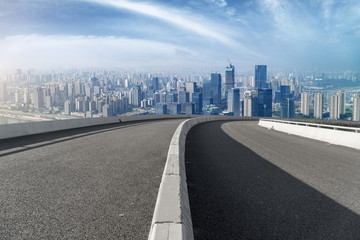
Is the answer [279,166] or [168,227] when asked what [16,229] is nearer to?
[168,227]

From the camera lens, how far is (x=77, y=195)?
537 cm

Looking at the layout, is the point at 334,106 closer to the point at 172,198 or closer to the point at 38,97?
the point at 38,97

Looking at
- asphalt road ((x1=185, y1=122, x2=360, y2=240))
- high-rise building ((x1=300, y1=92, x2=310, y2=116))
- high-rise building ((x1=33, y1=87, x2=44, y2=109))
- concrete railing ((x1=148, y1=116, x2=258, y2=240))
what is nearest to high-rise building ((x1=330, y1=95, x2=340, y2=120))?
high-rise building ((x1=300, y1=92, x2=310, y2=116))

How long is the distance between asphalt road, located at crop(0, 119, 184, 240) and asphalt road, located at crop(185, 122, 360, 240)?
3.35ft

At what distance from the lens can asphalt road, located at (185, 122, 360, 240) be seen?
4031 millimetres

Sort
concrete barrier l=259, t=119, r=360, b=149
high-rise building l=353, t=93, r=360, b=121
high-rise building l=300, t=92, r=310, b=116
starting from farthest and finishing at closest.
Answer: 1. high-rise building l=300, t=92, r=310, b=116
2. high-rise building l=353, t=93, r=360, b=121
3. concrete barrier l=259, t=119, r=360, b=149

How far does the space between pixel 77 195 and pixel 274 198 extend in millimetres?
3884

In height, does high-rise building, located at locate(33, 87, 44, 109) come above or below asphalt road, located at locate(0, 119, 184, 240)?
above

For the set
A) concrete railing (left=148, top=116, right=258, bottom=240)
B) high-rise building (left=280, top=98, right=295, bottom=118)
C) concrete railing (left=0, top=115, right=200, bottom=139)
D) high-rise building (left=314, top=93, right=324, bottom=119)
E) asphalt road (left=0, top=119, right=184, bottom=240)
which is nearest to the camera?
concrete railing (left=148, top=116, right=258, bottom=240)

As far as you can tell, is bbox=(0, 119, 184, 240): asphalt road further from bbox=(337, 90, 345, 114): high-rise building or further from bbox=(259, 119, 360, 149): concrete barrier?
bbox=(337, 90, 345, 114): high-rise building

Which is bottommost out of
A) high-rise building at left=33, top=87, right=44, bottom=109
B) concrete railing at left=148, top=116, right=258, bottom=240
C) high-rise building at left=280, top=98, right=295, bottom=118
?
high-rise building at left=280, top=98, right=295, bottom=118

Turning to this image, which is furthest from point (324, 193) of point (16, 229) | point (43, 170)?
point (43, 170)

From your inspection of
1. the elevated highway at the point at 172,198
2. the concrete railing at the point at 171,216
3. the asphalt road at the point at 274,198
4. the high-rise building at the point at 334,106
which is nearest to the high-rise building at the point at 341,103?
the high-rise building at the point at 334,106

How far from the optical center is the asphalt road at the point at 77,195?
12.5 ft
